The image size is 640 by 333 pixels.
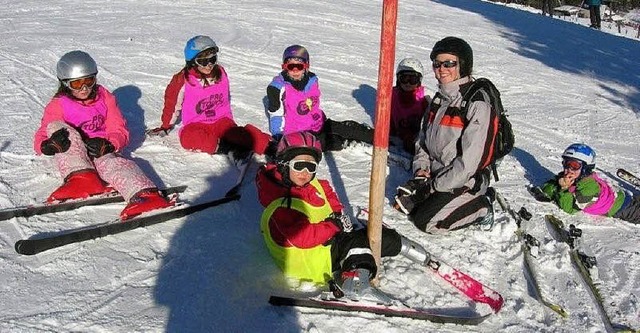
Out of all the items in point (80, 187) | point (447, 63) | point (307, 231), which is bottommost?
point (80, 187)

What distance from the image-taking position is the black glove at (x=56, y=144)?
488 cm

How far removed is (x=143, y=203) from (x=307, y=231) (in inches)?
63.0

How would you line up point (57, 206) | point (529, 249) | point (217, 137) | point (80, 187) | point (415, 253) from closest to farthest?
point (415, 253)
point (57, 206)
point (529, 249)
point (80, 187)
point (217, 137)

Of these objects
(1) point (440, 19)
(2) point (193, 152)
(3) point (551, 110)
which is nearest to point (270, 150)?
(2) point (193, 152)

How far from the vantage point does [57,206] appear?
4.50 m

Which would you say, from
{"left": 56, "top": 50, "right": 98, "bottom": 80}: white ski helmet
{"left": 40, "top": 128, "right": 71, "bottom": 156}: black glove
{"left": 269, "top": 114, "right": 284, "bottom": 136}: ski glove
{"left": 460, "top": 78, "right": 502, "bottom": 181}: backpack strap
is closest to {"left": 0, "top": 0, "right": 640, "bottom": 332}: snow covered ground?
{"left": 40, "top": 128, "right": 71, "bottom": 156}: black glove

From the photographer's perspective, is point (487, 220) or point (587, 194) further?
point (587, 194)

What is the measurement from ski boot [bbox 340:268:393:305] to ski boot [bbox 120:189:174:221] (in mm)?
1814

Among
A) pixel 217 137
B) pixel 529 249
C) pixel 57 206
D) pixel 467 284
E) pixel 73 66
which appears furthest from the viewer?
pixel 217 137

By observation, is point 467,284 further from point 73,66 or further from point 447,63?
point 73,66

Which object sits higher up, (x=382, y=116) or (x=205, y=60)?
(x=382, y=116)

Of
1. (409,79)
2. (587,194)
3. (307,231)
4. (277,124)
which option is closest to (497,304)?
(307,231)

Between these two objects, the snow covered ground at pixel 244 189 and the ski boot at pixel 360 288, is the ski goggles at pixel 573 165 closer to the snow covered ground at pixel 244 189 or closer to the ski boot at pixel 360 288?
the snow covered ground at pixel 244 189

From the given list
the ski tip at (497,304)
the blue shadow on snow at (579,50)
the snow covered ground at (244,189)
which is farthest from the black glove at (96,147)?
the blue shadow on snow at (579,50)
